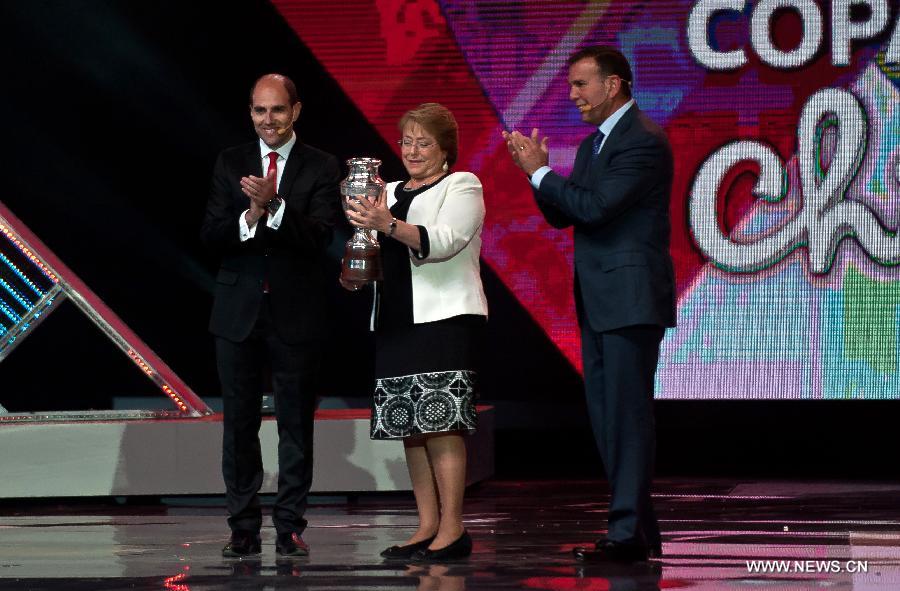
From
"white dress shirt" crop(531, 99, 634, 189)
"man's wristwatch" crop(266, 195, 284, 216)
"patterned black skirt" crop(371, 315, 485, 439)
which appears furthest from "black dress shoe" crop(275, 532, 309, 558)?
"white dress shirt" crop(531, 99, 634, 189)

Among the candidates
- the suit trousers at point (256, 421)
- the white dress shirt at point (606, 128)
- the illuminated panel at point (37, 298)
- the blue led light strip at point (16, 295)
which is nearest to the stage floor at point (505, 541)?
the suit trousers at point (256, 421)

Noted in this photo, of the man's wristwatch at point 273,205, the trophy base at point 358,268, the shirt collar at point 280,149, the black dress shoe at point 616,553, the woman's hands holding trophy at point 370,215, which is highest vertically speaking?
the shirt collar at point 280,149

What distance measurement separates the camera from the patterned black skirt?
12.4 ft

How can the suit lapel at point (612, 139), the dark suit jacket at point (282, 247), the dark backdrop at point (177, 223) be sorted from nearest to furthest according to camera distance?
the suit lapel at point (612, 139) → the dark suit jacket at point (282, 247) → the dark backdrop at point (177, 223)

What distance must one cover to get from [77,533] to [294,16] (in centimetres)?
271

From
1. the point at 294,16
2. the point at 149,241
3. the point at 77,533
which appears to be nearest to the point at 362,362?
the point at 149,241

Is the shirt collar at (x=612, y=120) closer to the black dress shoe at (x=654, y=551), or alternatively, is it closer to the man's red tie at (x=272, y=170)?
the man's red tie at (x=272, y=170)

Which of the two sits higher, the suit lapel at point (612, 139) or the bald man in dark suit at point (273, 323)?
the suit lapel at point (612, 139)

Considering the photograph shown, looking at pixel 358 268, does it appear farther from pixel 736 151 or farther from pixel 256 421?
pixel 736 151

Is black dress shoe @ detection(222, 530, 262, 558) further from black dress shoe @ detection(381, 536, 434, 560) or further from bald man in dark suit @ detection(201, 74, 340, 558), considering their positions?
black dress shoe @ detection(381, 536, 434, 560)

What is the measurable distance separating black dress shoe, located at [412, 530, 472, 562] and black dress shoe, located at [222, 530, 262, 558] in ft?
1.51

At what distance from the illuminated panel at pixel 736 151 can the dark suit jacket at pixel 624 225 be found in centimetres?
239

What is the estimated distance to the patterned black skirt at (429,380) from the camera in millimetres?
3777

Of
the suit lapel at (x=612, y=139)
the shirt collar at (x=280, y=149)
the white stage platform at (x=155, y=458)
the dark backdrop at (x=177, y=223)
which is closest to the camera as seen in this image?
the suit lapel at (x=612, y=139)
